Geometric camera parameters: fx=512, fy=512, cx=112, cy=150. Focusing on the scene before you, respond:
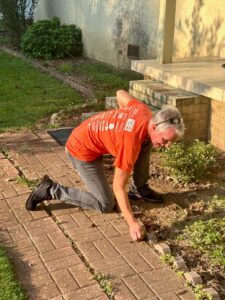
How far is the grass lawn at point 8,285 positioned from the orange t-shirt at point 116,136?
1.04 m

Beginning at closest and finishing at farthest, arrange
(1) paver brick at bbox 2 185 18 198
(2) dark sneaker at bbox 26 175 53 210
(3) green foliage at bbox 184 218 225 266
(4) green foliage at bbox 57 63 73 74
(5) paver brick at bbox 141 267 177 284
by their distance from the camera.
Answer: (5) paver brick at bbox 141 267 177 284 → (3) green foliage at bbox 184 218 225 266 → (2) dark sneaker at bbox 26 175 53 210 → (1) paver brick at bbox 2 185 18 198 → (4) green foliage at bbox 57 63 73 74

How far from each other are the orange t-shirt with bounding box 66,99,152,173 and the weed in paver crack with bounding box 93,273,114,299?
764 millimetres

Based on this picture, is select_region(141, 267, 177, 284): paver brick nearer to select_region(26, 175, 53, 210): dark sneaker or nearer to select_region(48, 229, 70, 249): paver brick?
select_region(48, 229, 70, 249): paver brick

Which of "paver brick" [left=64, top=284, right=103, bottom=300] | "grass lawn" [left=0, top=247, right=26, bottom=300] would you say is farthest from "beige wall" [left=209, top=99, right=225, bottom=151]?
"grass lawn" [left=0, top=247, right=26, bottom=300]

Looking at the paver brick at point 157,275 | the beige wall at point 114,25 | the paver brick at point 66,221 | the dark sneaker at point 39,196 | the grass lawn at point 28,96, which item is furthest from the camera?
the beige wall at point 114,25

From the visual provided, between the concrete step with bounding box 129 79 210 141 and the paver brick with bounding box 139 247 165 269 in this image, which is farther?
the concrete step with bounding box 129 79 210 141

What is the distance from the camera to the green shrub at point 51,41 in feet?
37.3

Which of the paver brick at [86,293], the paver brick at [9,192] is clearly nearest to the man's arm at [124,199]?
the paver brick at [86,293]

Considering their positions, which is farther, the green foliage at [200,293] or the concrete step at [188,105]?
the concrete step at [188,105]

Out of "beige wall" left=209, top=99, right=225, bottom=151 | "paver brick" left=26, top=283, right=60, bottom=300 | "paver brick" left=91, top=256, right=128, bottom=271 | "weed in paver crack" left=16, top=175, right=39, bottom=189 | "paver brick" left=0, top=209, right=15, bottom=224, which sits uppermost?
"beige wall" left=209, top=99, right=225, bottom=151

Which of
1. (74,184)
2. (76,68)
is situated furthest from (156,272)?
(76,68)

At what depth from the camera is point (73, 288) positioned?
3.32 metres

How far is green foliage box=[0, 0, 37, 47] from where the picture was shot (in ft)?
40.8

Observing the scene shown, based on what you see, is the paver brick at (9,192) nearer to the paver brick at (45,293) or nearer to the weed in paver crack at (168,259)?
the paver brick at (45,293)
